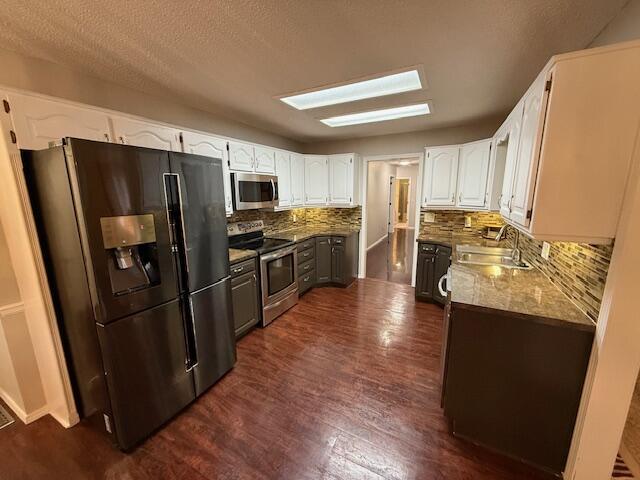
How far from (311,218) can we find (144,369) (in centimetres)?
375

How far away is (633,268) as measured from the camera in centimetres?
112

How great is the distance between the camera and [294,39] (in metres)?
1.59

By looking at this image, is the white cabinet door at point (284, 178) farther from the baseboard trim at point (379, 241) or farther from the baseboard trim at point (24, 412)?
the baseboard trim at point (379, 241)

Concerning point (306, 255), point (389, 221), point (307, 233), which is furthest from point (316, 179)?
point (389, 221)

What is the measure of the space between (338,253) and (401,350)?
1955 mm

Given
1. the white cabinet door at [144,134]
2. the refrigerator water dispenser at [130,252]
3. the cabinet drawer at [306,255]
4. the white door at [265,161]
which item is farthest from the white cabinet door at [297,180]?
the refrigerator water dispenser at [130,252]

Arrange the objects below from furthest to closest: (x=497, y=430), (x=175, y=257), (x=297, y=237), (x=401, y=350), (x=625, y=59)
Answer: (x=297, y=237), (x=401, y=350), (x=175, y=257), (x=497, y=430), (x=625, y=59)

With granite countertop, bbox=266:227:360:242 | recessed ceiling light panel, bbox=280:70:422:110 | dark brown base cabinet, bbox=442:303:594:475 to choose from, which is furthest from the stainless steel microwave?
dark brown base cabinet, bbox=442:303:594:475

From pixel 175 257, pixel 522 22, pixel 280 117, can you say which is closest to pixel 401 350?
pixel 175 257

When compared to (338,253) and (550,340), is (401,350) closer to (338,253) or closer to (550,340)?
(550,340)

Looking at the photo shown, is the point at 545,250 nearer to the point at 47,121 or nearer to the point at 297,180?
the point at 297,180

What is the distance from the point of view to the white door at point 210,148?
2.48 metres

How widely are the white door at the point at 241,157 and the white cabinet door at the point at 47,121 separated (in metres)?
1.20

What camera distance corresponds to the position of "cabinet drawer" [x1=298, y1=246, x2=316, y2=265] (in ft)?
12.7
